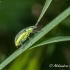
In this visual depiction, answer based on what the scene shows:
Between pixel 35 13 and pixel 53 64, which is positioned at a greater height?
pixel 35 13

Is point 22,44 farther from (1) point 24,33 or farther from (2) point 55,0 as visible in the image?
(2) point 55,0

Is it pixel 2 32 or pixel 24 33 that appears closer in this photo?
pixel 24 33

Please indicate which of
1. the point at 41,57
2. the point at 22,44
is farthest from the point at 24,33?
the point at 41,57

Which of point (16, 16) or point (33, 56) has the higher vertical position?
point (16, 16)

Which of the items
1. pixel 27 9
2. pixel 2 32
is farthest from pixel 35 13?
pixel 2 32

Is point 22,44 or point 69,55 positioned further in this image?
point 69,55

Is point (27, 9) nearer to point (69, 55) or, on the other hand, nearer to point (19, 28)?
point (19, 28)
